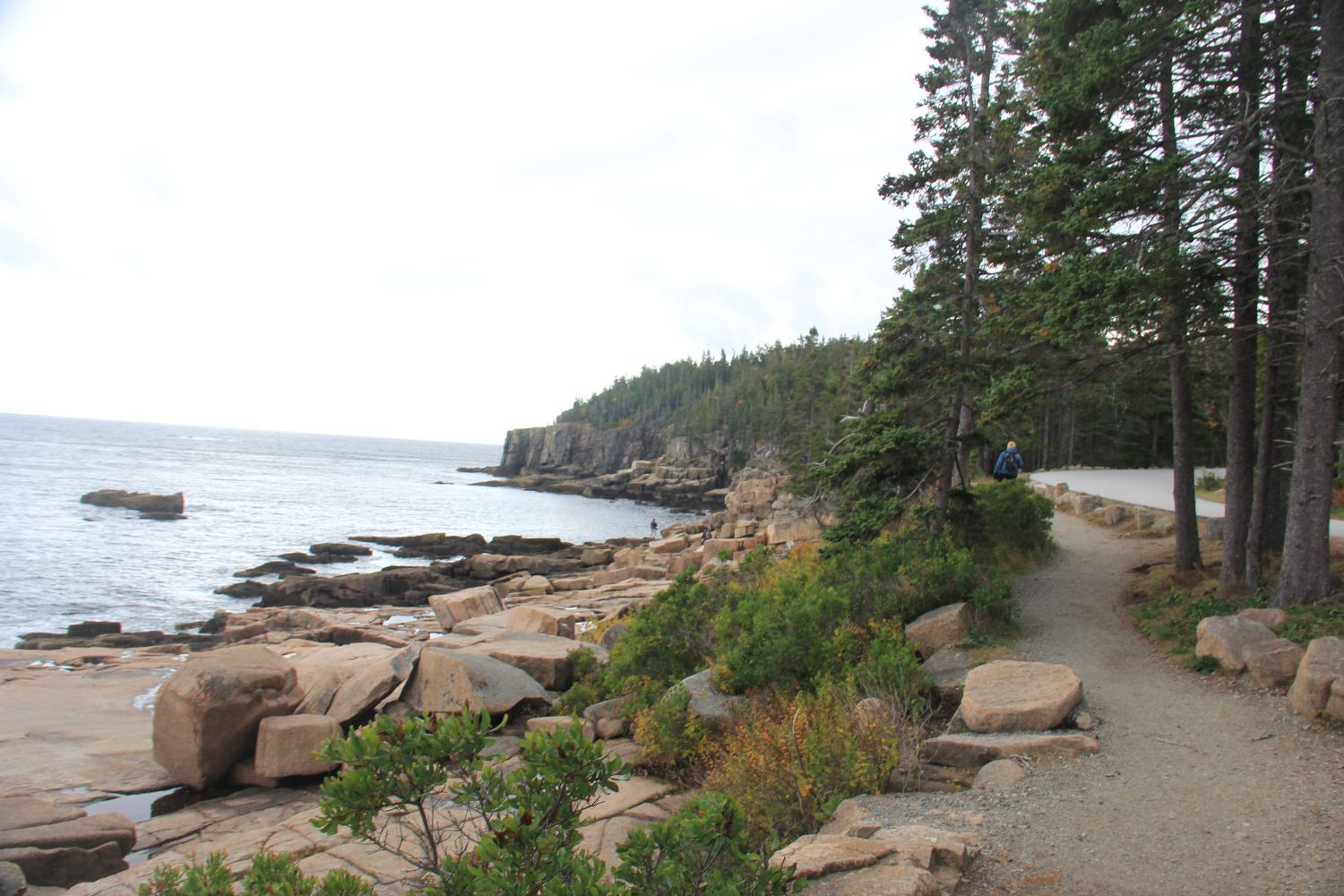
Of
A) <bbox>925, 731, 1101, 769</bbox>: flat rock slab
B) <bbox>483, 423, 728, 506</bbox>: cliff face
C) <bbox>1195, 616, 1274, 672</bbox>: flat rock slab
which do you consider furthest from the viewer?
<bbox>483, 423, 728, 506</bbox>: cliff face

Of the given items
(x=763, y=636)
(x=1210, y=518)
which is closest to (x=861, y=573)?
(x=763, y=636)

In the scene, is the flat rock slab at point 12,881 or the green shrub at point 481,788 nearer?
the green shrub at point 481,788

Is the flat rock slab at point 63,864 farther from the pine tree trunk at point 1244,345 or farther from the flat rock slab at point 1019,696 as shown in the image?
the pine tree trunk at point 1244,345

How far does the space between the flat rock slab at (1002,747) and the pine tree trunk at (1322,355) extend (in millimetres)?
4056

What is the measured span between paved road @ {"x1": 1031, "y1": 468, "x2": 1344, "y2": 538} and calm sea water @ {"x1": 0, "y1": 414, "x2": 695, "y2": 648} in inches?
1035

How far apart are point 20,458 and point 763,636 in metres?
99.9

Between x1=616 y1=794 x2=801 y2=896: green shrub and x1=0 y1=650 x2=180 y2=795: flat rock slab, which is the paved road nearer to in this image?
x1=616 y1=794 x2=801 y2=896: green shrub

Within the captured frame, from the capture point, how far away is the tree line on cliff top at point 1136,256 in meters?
8.34

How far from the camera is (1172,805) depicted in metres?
5.14

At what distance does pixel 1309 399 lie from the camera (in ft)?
26.8

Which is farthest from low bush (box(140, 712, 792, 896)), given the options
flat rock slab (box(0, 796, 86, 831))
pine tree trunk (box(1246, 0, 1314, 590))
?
pine tree trunk (box(1246, 0, 1314, 590))

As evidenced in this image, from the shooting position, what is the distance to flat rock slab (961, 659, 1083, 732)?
6613 mm

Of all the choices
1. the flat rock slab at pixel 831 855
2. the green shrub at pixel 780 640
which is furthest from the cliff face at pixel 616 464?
the flat rock slab at pixel 831 855

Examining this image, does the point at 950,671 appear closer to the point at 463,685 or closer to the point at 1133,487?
the point at 463,685
